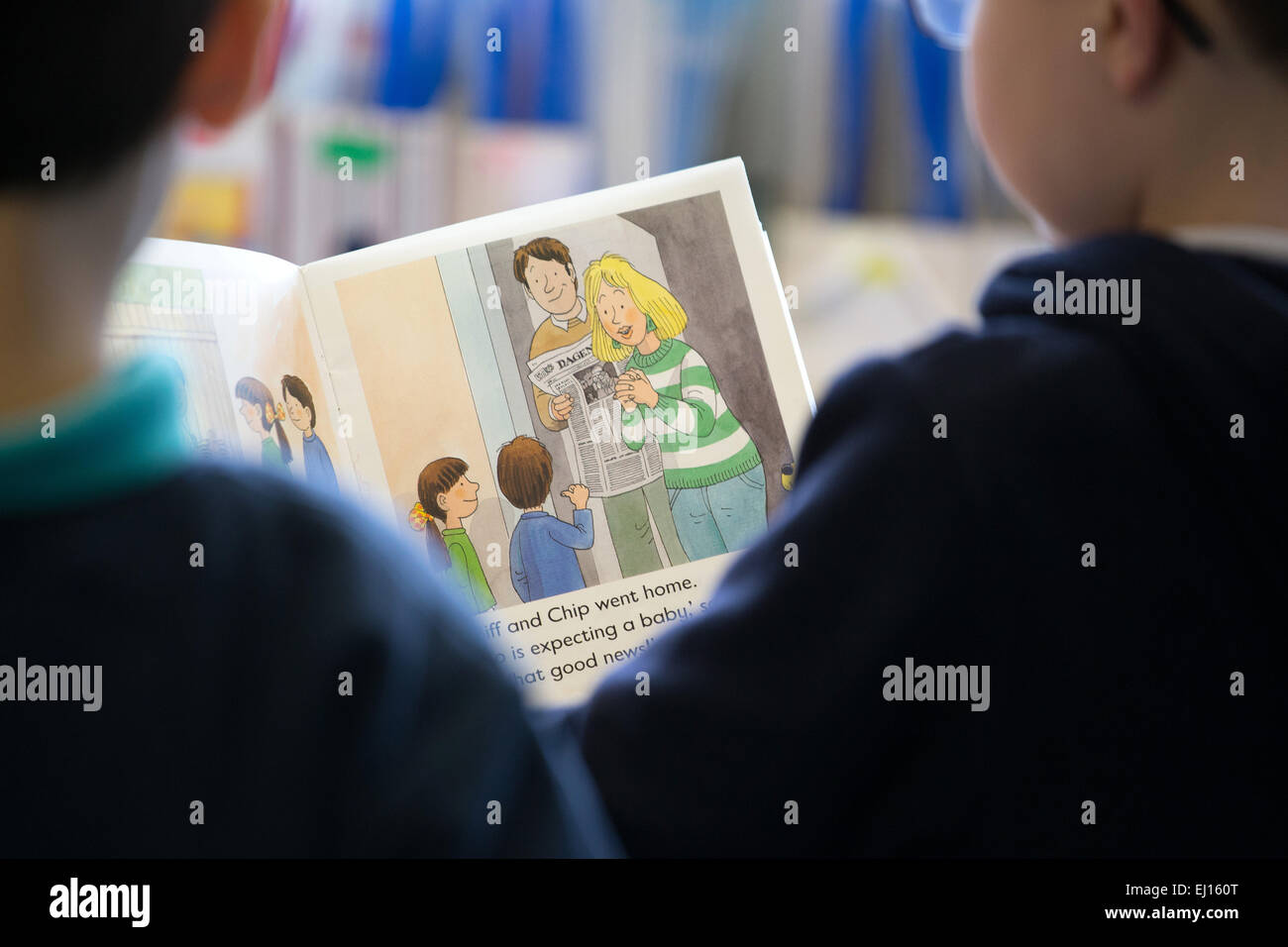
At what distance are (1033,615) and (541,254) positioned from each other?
0.35 meters

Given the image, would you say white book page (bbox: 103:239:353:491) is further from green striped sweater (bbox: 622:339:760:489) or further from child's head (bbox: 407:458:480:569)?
green striped sweater (bbox: 622:339:760:489)

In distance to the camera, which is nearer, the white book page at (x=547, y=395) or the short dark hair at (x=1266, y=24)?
the short dark hair at (x=1266, y=24)

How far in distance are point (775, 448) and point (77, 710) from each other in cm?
42

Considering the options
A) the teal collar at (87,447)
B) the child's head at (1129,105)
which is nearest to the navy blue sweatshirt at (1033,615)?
the child's head at (1129,105)

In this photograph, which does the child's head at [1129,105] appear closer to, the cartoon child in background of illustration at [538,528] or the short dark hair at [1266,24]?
the short dark hair at [1266,24]

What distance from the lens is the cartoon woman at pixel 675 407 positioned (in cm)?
66

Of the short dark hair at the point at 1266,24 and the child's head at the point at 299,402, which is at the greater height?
the short dark hair at the point at 1266,24

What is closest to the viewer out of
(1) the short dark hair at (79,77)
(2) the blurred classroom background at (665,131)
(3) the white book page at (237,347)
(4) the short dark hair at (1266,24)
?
(1) the short dark hair at (79,77)

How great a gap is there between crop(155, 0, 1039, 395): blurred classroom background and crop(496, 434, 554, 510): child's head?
111 centimetres

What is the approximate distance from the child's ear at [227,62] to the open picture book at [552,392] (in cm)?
30

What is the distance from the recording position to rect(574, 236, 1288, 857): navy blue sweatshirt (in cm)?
41

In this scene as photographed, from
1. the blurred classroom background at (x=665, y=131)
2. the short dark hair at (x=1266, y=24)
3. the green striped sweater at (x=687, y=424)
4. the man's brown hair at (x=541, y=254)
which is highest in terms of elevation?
the blurred classroom background at (x=665, y=131)
